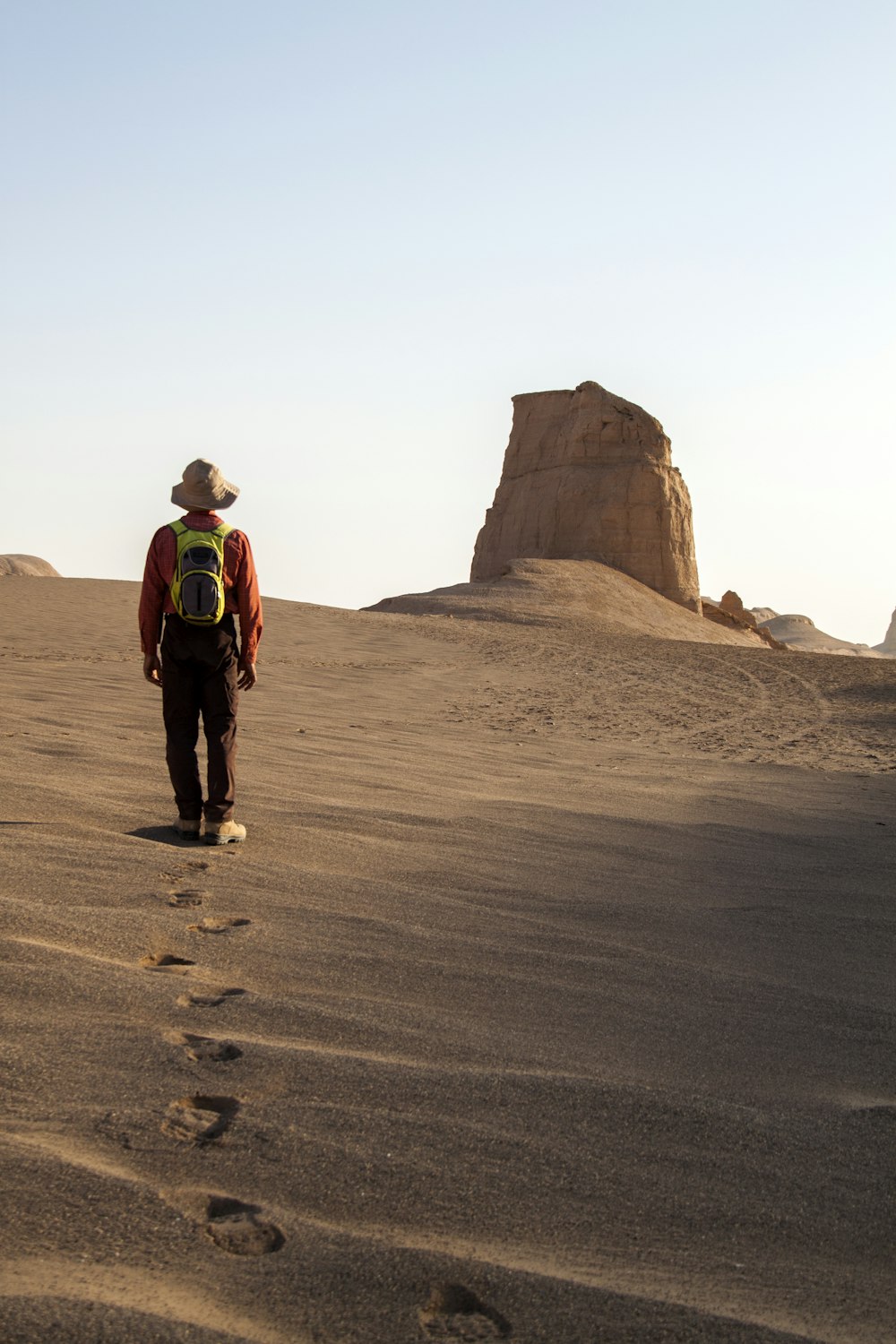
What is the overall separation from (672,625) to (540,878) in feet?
114

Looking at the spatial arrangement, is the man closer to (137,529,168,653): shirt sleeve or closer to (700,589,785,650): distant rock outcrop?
(137,529,168,653): shirt sleeve

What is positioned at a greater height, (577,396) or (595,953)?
(577,396)

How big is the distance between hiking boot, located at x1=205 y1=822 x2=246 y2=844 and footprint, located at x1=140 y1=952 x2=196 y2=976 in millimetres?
1454

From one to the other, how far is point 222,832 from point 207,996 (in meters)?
1.83

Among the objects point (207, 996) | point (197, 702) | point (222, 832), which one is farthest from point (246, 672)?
point (207, 996)

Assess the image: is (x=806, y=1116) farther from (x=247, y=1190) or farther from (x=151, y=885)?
(x=151, y=885)

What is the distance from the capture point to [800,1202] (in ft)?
7.75

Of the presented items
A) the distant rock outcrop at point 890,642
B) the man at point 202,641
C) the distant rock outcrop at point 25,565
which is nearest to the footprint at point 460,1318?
the man at point 202,641

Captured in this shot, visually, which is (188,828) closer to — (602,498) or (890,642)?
(602,498)

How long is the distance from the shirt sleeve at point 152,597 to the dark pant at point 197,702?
53mm

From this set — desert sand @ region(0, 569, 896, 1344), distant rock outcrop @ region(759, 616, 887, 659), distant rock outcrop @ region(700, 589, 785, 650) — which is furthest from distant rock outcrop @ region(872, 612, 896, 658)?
desert sand @ region(0, 569, 896, 1344)

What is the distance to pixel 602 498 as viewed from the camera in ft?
148

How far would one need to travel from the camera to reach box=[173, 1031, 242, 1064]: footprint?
2773 millimetres

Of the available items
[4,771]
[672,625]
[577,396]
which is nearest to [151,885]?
[4,771]
